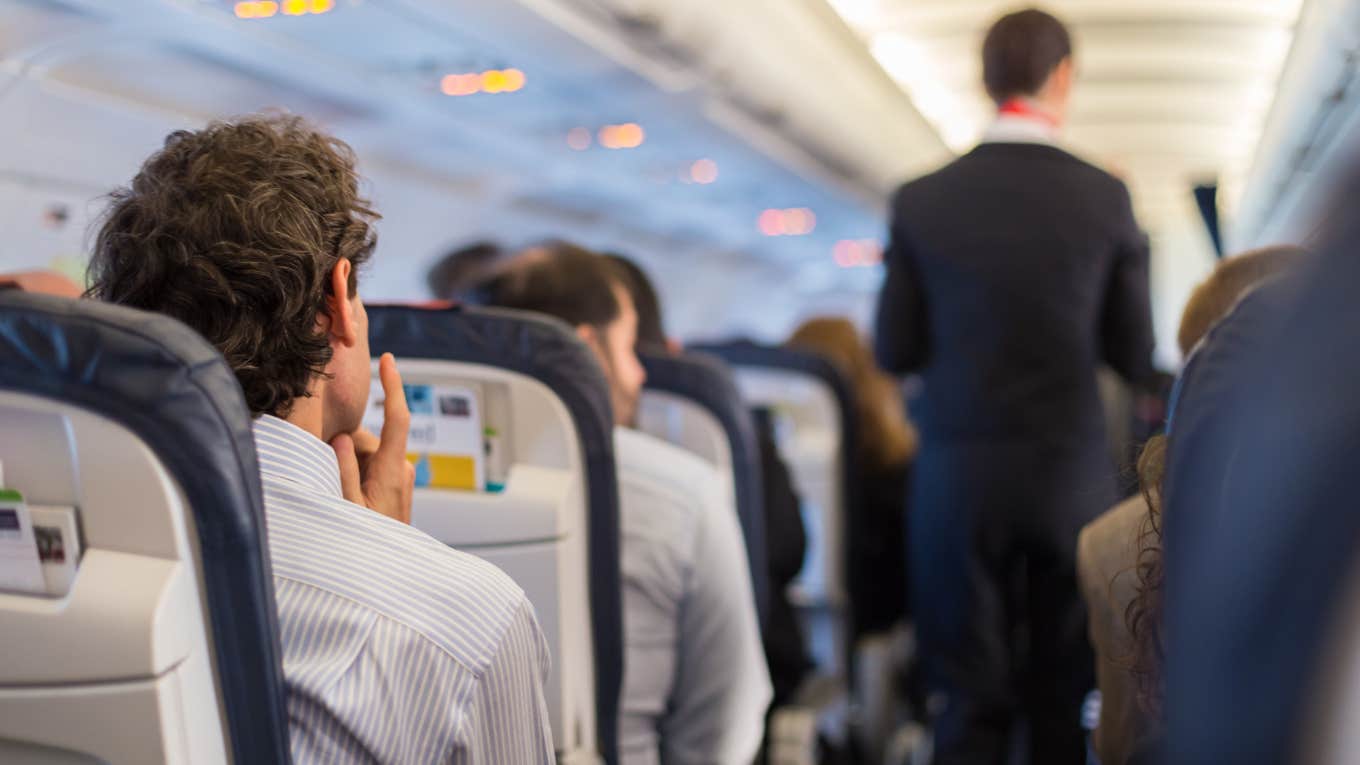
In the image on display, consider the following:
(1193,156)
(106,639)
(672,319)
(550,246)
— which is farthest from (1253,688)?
(1193,156)

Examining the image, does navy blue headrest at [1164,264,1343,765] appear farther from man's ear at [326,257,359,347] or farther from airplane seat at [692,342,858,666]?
airplane seat at [692,342,858,666]

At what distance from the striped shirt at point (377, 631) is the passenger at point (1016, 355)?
2.12 meters

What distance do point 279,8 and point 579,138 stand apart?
91.4 inches

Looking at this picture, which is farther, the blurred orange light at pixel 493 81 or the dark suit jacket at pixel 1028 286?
the blurred orange light at pixel 493 81

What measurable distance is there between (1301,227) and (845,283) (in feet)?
46.9

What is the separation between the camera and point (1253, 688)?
20.7 inches

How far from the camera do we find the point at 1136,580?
4.81ft

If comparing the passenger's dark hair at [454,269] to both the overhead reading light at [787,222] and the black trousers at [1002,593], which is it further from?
the overhead reading light at [787,222]

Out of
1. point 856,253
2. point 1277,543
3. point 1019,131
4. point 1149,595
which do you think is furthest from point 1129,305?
point 856,253

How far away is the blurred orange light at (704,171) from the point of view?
6.76m

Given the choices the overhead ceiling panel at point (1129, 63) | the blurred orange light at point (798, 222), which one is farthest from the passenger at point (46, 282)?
the blurred orange light at point (798, 222)

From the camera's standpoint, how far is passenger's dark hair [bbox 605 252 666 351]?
10.6ft

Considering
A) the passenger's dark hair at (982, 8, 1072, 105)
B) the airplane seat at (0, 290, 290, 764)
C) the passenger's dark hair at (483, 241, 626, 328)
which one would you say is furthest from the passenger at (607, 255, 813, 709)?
the airplane seat at (0, 290, 290, 764)

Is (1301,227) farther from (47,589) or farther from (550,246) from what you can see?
(550,246)
